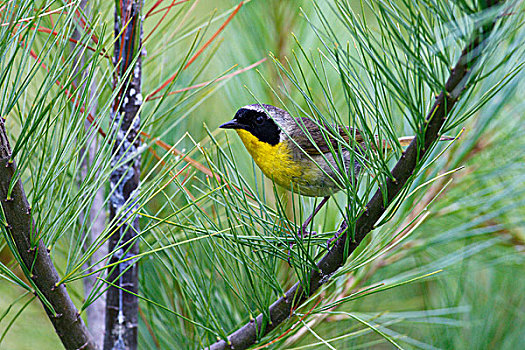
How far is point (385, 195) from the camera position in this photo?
2.54 feet

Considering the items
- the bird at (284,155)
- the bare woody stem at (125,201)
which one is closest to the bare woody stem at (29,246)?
the bare woody stem at (125,201)

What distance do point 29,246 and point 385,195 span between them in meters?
0.51

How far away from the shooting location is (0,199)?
0.75 metres

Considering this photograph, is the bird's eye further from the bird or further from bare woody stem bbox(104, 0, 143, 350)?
bare woody stem bbox(104, 0, 143, 350)

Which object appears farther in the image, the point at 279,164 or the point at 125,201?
the point at 279,164

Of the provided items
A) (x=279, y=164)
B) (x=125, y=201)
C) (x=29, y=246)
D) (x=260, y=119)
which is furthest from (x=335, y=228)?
(x=29, y=246)

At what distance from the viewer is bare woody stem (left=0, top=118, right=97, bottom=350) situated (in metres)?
0.74

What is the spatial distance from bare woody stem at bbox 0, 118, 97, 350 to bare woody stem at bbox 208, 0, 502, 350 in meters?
0.27

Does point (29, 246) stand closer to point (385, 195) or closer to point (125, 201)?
point (125, 201)

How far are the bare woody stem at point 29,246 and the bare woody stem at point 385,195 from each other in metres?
0.27

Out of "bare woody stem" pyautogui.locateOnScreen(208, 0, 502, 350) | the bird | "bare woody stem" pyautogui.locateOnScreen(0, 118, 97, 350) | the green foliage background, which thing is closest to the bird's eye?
the bird

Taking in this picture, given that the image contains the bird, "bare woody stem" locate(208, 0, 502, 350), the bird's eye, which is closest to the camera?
"bare woody stem" locate(208, 0, 502, 350)

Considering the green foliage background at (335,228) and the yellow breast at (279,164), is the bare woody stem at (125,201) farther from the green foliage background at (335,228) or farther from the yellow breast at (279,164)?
the yellow breast at (279,164)

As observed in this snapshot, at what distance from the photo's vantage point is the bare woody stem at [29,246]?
2.42 feet
